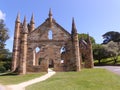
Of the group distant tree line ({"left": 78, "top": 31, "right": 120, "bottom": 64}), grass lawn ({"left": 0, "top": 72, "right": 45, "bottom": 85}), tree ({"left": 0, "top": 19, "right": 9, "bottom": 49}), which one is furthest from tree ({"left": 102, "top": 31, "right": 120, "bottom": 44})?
grass lawn ({"left": 0, "top": 72, "right": 45, "bottom": 85})

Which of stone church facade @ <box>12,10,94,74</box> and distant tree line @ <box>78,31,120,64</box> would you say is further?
distant tree line @ <box>78,31,120,64</box>

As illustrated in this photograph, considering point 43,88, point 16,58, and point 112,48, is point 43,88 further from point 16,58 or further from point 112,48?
point 112,48

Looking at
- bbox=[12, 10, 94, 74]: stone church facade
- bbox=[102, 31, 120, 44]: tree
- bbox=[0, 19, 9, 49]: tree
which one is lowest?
bbox=[12, 10, 94, 74]: stone church facade

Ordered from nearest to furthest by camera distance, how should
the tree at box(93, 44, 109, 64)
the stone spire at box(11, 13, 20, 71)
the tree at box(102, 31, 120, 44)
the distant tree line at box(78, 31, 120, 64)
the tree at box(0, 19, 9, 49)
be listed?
the stone spire at box(11, 13, 20, 71) < the tree at box(0, 19, 9, 49) < the distant tree line at box(78, 31, 120, 64) < the tree at box(93, 44, 109, 64) < the tree at box(102, 31, 120, 44)

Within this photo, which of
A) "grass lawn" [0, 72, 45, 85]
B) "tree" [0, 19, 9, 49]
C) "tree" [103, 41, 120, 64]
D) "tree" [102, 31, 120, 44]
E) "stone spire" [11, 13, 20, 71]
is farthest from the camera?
"tree" [102, 31, 120, 44]

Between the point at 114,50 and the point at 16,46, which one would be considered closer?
the point at 16,46

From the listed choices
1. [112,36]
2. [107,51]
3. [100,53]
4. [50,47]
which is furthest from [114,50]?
[50,47]

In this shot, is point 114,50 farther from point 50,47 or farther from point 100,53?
point 50,47

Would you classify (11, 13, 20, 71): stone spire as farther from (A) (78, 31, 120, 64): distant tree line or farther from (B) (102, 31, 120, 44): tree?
(B) (102, 31, 120, 44): tree

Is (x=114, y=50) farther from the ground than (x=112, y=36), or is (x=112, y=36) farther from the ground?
(x=112, y=36)

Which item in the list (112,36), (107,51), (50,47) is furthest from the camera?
(112,36)

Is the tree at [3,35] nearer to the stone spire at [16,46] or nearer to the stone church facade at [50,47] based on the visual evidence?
the stone spire at [16,46]

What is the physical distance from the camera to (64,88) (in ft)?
58.8

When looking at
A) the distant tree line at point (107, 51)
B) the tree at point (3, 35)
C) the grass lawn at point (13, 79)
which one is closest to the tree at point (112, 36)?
the distant tree line at point (107, 51)
